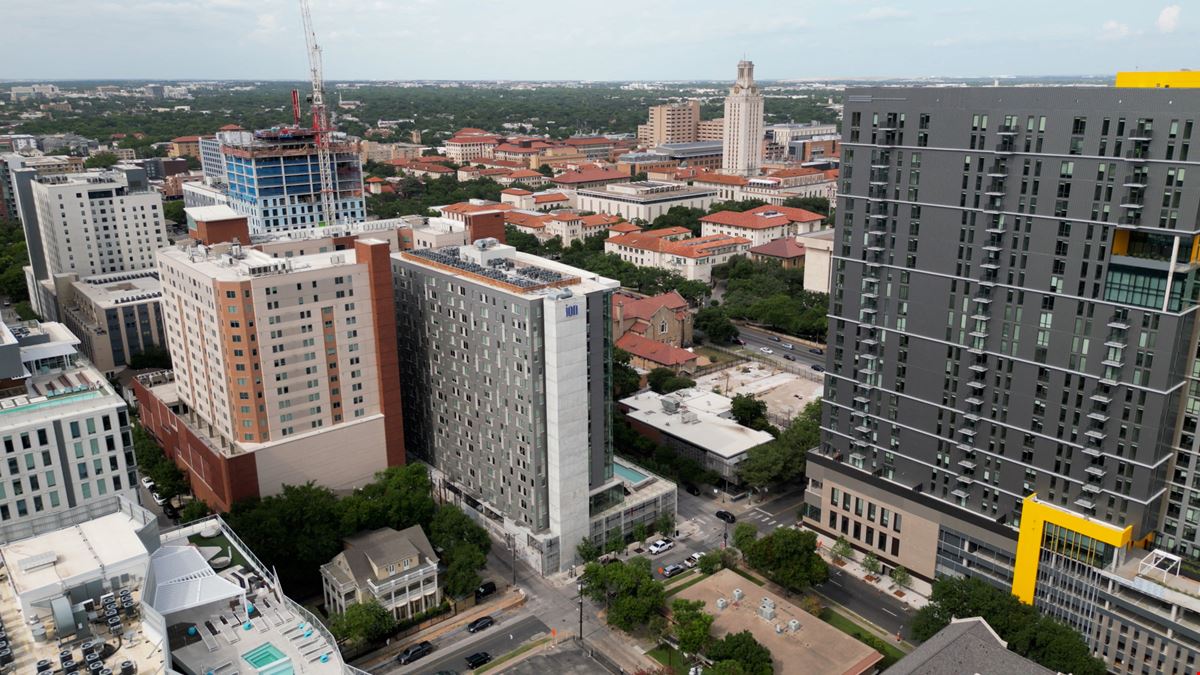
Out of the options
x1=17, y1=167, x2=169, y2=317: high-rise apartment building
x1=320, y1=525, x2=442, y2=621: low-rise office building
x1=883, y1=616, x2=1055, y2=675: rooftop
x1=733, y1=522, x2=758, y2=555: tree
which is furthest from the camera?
x1=17, y1=167, x2=169, y2=317: high-rise apartment building

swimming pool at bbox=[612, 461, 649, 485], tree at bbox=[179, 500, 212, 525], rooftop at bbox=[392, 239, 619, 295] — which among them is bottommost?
swimming pool at bbox=[612, 461, 649, 485]

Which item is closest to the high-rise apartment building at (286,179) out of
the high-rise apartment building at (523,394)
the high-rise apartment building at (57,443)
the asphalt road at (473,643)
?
the high-rise apartment building at (523,394)

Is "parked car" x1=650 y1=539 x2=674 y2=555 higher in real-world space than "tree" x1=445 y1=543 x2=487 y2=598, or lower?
lower

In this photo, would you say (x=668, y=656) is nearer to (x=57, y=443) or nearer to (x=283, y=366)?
(x=283, y=366)

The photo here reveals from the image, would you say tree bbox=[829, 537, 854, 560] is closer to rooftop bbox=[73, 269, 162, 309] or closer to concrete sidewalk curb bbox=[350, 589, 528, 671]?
concrete sidewalk curb bbox=[350, 589, 528, 671]

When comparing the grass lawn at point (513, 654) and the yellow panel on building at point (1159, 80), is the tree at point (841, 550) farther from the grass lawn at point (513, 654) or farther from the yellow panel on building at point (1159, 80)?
the yellow panel on building at point (1159, 80)

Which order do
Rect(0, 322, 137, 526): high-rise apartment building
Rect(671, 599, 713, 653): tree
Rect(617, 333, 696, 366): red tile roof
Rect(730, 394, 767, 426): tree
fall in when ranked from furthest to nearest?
Rect(617, 333, 696, 366): red tile roof → Rect(730, 394, 767, 426): tree → Rect(671, 599, 713, 653): tree → Rect(0, 322, 137, 526): high-rise apartment building

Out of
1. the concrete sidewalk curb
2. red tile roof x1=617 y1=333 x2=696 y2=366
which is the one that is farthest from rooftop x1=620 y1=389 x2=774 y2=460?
the concrete sidewalk curb
